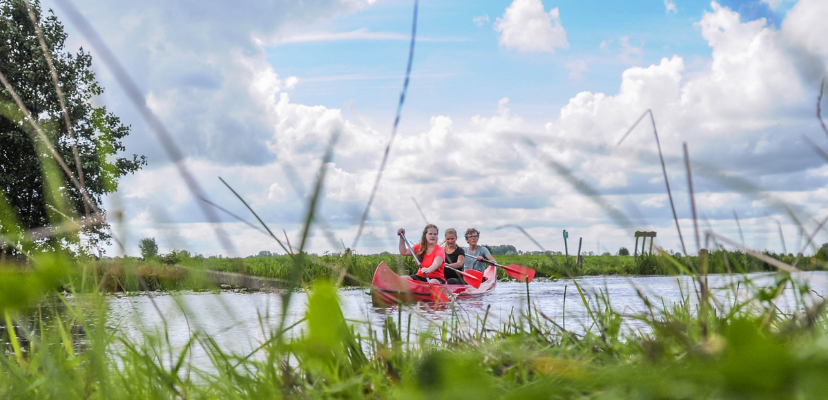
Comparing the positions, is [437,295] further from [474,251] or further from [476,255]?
[474,251]

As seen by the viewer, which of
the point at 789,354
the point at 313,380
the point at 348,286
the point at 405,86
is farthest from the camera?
the point at 348,286

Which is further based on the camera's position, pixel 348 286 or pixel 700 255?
pixel 348 286

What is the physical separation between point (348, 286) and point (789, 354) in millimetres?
15259

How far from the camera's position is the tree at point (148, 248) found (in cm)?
134

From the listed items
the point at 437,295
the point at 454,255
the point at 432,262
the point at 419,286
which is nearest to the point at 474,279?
the point at 454,255

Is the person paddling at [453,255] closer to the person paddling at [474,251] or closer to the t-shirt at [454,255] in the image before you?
the t-shirt at [454,255]

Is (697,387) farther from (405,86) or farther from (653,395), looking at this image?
(405,86)

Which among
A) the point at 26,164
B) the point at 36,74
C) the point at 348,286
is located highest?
the point at 36,74

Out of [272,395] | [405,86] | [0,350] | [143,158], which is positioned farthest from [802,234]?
[143,158]

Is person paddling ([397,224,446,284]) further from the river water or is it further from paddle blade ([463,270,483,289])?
the river water

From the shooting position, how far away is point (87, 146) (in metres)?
21.1

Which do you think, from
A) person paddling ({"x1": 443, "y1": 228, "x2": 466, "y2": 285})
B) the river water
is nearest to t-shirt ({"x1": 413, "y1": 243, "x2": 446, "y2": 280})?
person paddling ({"x1": 443, "y1": 228, "x2": 466, "y2": 285})

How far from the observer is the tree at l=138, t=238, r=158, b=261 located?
4.40 ft

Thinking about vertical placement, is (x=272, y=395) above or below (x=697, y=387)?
below
